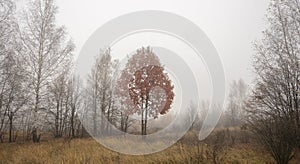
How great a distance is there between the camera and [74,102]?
A: 67.5ft

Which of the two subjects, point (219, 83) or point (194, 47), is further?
point (194, 47)

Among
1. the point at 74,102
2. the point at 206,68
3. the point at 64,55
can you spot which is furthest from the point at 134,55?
the point at 74,102

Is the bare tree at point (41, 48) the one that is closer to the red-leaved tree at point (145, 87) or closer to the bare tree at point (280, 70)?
the red-leaved tree at point (145, 87)

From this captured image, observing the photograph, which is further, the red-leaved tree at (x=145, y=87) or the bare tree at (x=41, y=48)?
the red-leaved tree at (x=145, y=87)

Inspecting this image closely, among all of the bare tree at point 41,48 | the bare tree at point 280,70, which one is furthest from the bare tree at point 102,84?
the bare tree at point 280,70

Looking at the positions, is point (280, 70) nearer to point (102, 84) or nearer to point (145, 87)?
point (145, 87)

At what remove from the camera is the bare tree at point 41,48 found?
10.4 m

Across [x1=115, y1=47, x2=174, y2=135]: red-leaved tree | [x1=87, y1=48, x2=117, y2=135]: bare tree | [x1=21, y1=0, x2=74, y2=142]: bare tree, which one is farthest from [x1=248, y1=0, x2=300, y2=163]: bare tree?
[x1=87, y1=48, x2=117, y2=135]: bare tree

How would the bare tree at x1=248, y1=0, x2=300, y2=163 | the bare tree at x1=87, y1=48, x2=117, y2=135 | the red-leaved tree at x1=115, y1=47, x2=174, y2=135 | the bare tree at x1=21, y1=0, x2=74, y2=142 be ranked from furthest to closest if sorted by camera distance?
the bare tree at x1=87, y1=48, x2=117, y2=135 → the red-leaved tree at x1=115, y1=47, x2=174, y2=135 → the bare tree at x1=21, y1=0, x2=74, y2=142 → the bare tree at x1=248, y1=0, x2=300, y2=163

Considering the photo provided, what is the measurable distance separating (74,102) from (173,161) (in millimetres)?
17945

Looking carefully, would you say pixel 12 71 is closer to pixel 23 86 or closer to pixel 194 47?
pixel 23 86

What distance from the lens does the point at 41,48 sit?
11.1 meters

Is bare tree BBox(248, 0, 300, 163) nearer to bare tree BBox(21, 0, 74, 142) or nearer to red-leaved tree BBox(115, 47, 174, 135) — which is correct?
red-leaved tree BBox(115, 47, 174, 135)

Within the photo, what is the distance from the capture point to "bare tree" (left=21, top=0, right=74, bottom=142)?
34.0 ft
